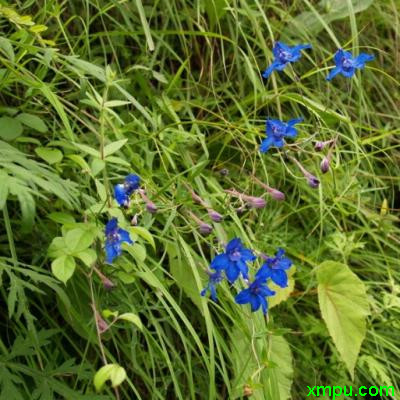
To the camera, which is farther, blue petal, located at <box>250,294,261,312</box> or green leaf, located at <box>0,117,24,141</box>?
green leaf, located at <box>0,117,24,141</box>

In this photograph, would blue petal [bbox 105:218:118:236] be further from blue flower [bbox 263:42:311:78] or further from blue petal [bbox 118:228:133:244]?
blue flower [bbox 263:42:311:78]

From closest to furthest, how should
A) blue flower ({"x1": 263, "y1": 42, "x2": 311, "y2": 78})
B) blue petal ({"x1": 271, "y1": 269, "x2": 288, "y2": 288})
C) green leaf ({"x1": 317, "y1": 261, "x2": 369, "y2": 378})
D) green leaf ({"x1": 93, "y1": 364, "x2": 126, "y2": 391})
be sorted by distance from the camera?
green leaf ({"x1": 93, "y1": 364, "x2": 126, "y2": 391}), blue petal ({"x1": 271, "y1": 269, "x2": 288, "y2": 288}), blue flower ({"x1": 263, "y1": 42, "x2": 311, "y2": 78}), green leaf ({"x1": 317, "y1": 261, "x2": 369, "y2": 378})

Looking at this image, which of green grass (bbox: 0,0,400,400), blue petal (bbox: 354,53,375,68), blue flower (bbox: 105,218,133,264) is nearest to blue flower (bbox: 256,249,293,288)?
green grass (bbox: 0,0,400,400)

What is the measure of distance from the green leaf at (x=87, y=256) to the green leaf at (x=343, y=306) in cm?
63

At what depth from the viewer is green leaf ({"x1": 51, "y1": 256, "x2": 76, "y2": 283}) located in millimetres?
1156

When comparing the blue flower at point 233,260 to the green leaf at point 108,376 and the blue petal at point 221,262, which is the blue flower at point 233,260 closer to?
the blue petal at point 221,262

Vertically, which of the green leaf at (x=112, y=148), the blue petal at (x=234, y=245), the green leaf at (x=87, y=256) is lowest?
the green leaf at (x=87, y=256)

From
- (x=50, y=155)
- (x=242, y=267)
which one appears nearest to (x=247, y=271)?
(x=242, y=267)

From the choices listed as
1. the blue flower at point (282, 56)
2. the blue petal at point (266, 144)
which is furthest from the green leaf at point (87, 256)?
the blue flower at point (282, 56)

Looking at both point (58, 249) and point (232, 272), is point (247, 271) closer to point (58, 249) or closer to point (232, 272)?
point (232, 272)

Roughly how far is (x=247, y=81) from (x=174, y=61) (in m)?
0.20

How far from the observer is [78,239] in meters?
1.19

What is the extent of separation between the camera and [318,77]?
6.84 ft

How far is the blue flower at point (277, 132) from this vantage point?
52.8 inches
